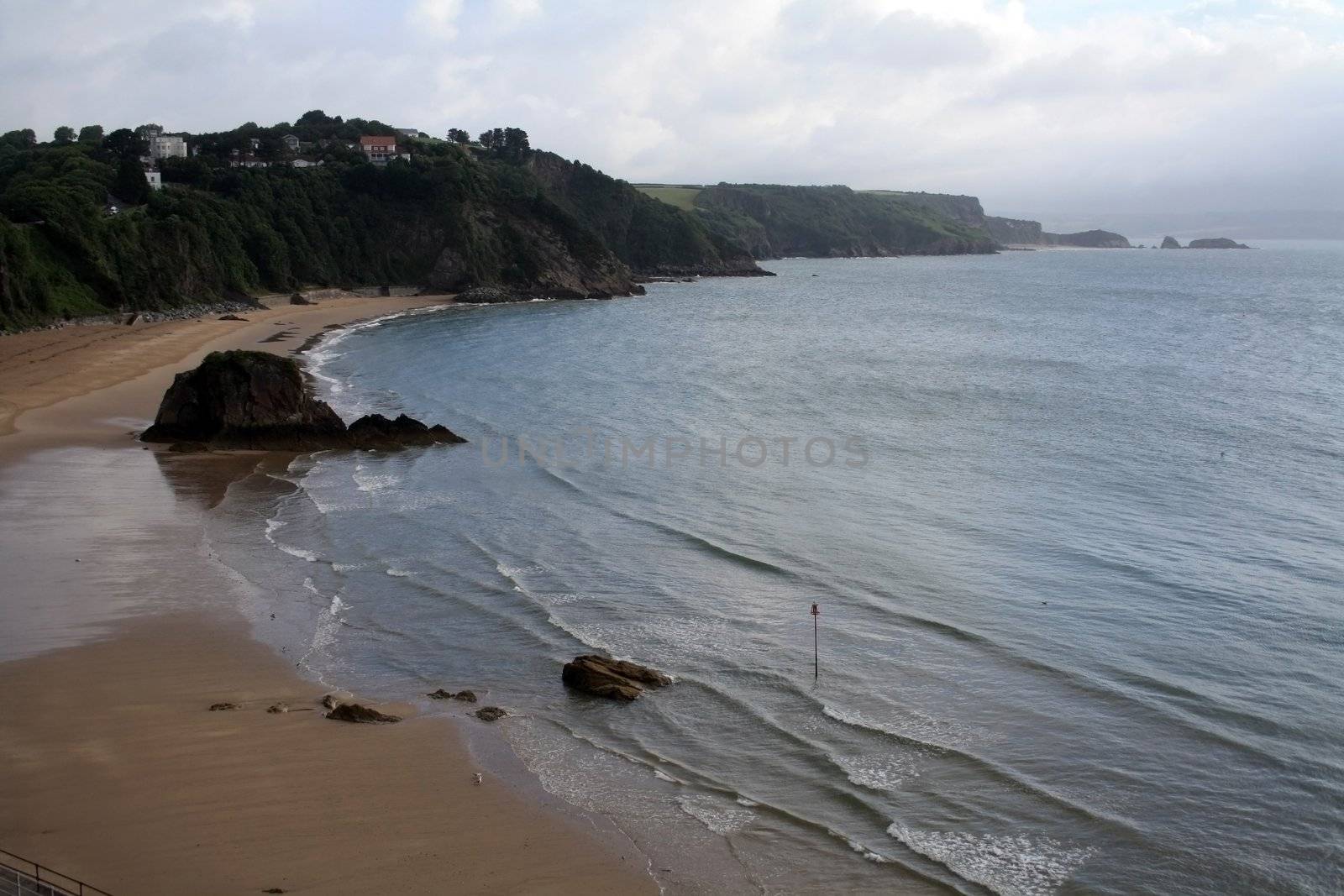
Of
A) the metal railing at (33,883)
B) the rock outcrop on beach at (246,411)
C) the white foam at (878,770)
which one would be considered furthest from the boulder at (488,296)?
the metal railing at (33,883)

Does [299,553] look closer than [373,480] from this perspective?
Yes

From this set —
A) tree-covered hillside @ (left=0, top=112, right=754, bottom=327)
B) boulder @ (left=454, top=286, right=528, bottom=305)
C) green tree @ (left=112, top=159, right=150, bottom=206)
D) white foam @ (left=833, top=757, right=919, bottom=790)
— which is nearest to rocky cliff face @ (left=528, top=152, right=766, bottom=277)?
tree-covered hillside @ (left=0, top=112, right=754, bottom=327)

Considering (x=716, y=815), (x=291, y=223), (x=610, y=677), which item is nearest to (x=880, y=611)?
(x=610, y=677)

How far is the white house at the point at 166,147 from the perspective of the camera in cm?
10794

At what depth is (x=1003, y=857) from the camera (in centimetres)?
1195

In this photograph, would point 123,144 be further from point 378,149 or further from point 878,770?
point 878,770

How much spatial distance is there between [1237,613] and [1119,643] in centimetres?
297

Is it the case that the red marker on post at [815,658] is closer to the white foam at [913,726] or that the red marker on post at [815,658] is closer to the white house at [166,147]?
the white foam at [913,726]

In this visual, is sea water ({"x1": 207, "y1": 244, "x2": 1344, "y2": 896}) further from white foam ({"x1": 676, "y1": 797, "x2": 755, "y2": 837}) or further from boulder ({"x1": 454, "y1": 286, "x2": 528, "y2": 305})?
boulder ({"x1": 454, "y1": 286, "x2": 528, "y2": 305})

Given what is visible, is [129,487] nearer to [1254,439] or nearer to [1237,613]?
[1237,613]

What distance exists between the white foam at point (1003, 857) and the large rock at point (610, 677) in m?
4.85

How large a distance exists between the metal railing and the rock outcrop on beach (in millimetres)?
23930

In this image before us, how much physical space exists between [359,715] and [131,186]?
271ft

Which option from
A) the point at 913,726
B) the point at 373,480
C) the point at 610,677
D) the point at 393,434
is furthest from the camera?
the point at 393,434
